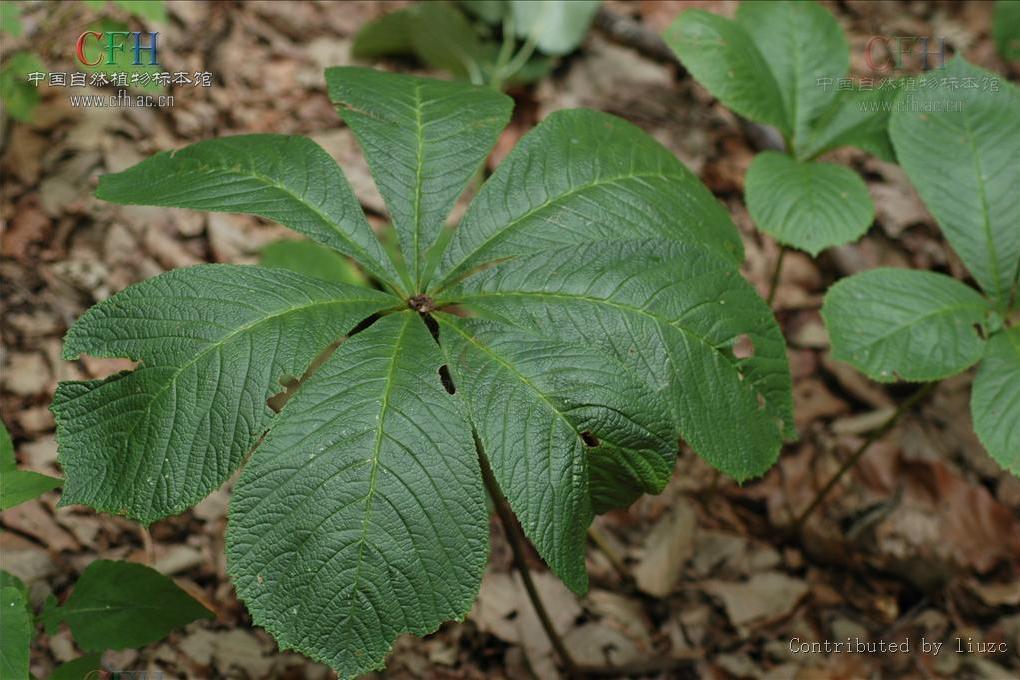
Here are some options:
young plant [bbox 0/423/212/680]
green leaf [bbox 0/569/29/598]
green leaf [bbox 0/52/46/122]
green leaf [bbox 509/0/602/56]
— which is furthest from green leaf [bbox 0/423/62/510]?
green leaf [bbox 509/0/602/56]

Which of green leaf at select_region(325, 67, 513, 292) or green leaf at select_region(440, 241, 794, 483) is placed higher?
green leaf at select_region(325, 67, 513, 292)

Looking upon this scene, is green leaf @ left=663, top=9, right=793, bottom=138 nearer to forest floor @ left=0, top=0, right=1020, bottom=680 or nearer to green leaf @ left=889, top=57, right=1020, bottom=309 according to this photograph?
green leaf @ left=889, top=57, right=1020, bottom=309

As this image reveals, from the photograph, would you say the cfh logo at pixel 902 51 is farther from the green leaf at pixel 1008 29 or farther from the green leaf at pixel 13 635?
the green leaf at pixel 13 635

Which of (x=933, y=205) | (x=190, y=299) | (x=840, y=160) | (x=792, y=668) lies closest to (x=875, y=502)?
(x=792, y=668)

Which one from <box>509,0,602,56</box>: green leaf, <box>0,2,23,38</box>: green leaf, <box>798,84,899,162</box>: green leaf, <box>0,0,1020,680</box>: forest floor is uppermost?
<box>0,2,23,38</box>: green leaf

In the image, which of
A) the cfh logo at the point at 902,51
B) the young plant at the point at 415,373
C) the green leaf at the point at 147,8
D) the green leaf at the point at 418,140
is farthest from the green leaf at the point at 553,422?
the cfh logo at the point at 902,51

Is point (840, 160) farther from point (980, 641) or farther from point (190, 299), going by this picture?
point (190, 299)
